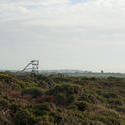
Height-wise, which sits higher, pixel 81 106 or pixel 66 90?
pixel 66 90

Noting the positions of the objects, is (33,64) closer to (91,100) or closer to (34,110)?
(91,100)

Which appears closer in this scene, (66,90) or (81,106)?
(81,106)

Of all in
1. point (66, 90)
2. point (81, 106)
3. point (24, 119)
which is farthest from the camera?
point (66, 90)

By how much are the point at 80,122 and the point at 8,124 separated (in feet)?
8.60

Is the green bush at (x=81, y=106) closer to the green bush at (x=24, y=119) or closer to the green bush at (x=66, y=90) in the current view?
the green bush at (x=66, y=90)

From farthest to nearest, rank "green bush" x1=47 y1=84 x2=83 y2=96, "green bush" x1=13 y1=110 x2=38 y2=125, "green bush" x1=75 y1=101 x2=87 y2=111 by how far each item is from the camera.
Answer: "green bush" x1=47 y1=84 x2=83 y2=96, "green bush" x1=75 y1=101 x2=87 y2=111, "green bush" x1=13 y1=110 x2=38 y2=125

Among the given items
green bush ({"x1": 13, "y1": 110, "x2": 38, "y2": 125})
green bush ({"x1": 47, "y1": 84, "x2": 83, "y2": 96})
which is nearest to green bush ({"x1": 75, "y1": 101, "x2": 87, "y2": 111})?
green bush ({"x1": 47, "y1": 84, "x2": 83, "y2": 96})

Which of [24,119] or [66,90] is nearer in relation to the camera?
[24,119]

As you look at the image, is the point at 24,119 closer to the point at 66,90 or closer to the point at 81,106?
the point at 81,106

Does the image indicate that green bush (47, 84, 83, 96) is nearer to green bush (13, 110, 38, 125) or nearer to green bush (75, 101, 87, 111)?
green bush (75, 101, 87, 111)

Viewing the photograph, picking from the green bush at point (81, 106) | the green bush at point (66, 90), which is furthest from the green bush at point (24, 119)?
the green bush at point (66, 90)

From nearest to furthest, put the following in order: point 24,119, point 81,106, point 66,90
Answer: point 24,119
point 81,106
point 66,90

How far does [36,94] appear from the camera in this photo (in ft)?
51.7

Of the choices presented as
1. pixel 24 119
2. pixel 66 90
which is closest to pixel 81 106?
pixel 66 90
